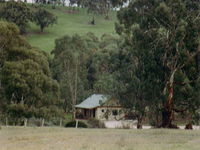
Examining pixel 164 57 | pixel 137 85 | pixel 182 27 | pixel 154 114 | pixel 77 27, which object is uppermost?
pixel 77 27

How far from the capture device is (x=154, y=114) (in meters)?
36.5

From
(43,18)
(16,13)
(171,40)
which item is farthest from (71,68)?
(43,18)

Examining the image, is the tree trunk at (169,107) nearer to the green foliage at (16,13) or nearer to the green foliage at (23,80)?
the green foliage at (23,80)

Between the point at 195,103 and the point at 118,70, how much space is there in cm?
1278

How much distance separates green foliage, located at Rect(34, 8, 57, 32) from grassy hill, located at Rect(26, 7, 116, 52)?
2.25 m

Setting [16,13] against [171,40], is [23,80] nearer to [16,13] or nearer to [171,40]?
[171,40]

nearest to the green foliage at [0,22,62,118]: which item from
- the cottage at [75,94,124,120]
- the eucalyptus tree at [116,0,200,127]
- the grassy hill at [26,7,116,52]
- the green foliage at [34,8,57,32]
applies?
the eucalyptus tree at [116,0,200,127]

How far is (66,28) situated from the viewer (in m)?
109

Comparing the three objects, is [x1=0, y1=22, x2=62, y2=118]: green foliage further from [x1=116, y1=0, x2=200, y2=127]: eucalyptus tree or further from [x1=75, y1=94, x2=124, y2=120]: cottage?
[x1=75, y1=94, x2=124, y2=120]: cottage

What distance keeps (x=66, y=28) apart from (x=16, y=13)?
30.5 meters

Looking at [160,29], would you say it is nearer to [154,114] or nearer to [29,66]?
[154,114]

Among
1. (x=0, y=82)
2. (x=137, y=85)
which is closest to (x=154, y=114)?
(x=137, y=85)

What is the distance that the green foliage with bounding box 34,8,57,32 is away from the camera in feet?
318

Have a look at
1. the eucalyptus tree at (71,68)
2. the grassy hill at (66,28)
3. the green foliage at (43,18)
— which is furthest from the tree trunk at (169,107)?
the green foliage at (43,18)
